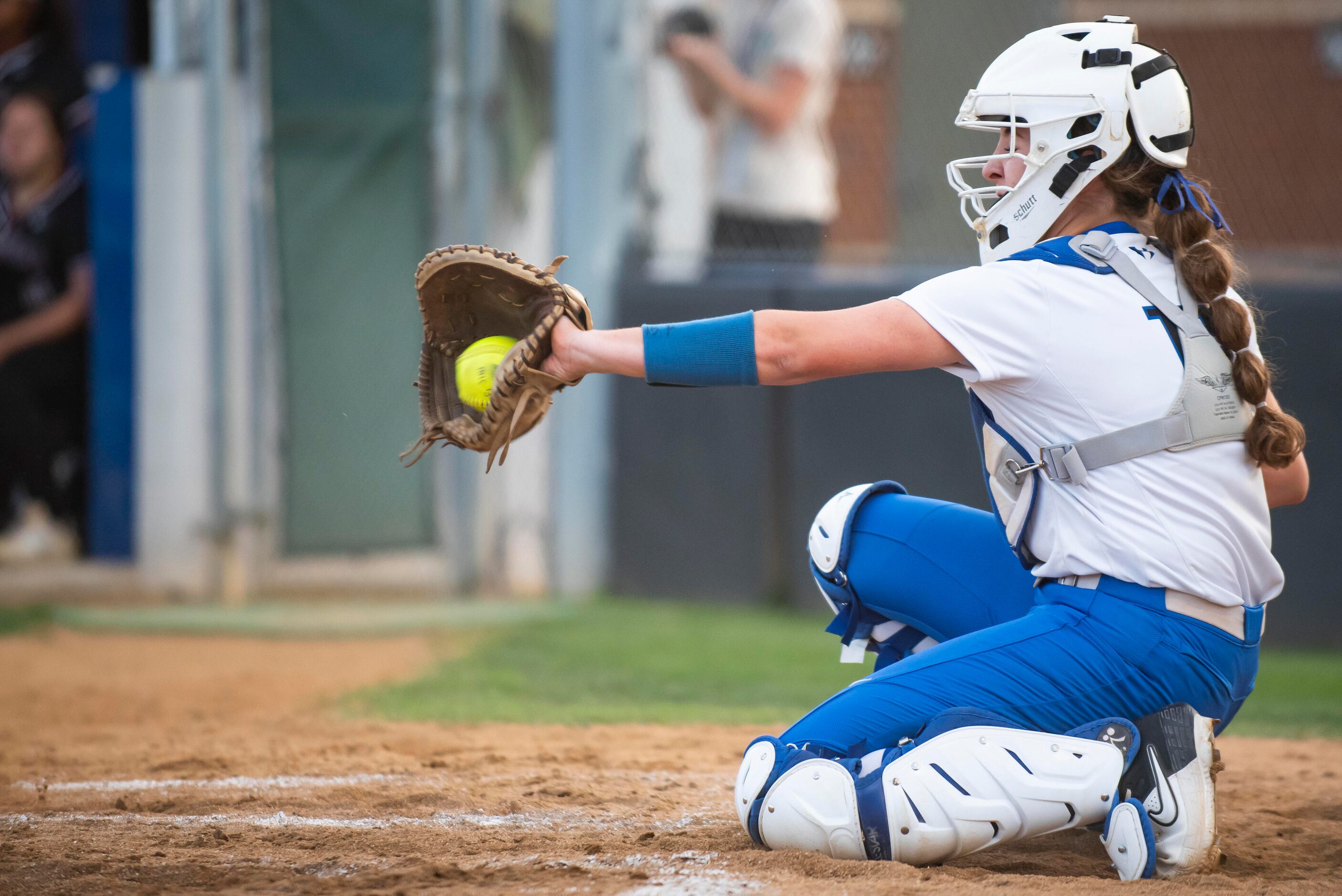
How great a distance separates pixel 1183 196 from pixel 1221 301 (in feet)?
0.79

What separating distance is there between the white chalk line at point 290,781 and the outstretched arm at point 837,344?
1.30m

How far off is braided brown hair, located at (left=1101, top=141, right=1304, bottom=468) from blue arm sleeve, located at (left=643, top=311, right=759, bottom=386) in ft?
2.71

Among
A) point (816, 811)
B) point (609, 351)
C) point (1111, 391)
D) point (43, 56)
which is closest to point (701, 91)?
point (43, 56)

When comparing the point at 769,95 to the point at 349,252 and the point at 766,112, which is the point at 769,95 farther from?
the point at 349,252

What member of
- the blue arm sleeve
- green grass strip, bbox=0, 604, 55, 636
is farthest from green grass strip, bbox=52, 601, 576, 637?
the blue arm sleeve

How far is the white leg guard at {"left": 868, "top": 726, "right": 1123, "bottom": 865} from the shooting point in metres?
2.36

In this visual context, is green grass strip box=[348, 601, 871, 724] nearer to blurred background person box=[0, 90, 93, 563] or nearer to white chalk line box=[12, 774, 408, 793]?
white chalk line box=[12, 774, 408, 793]

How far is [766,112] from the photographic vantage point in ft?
19.6

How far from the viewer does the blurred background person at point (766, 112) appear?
19.5 feet

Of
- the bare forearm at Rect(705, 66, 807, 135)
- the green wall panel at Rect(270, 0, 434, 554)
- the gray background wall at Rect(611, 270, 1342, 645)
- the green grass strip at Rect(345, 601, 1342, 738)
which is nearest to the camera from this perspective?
the green grass strip at Rect(345, 601, 1342, 738)

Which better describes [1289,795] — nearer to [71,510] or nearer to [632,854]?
[632,854]

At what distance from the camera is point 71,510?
689 centimetres

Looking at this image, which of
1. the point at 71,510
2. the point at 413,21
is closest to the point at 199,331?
the point at 71,510

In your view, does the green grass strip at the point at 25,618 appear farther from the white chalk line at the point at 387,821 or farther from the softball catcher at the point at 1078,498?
the softball catcher at the point at 1078,498
